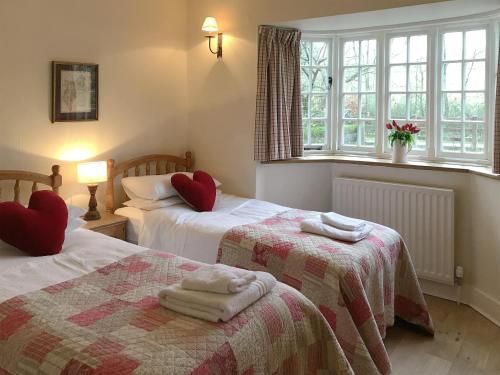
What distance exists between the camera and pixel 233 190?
4133 mm

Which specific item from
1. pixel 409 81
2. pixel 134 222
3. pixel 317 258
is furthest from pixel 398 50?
pixel 134 222

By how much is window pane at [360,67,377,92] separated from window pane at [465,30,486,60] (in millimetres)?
744

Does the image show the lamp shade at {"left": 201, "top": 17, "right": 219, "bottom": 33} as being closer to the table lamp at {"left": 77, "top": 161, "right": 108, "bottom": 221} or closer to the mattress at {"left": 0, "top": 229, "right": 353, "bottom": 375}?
the table lamp at {"left": 77, "top": 161, "right": 108, "bottom": 221}

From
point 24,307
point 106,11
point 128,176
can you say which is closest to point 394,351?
point 24,307

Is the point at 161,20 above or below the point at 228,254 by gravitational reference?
above

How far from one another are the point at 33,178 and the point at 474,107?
127 inches

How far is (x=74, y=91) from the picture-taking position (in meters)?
3.37

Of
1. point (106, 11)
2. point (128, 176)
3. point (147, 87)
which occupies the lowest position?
point (128, 176)

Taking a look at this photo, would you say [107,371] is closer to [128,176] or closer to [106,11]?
[128,176]

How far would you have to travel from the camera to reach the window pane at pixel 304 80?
416 centimetres

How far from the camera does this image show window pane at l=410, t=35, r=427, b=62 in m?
3.70

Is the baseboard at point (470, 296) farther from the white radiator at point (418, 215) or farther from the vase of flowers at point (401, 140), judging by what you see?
the vase of flowers at point (401, 140)

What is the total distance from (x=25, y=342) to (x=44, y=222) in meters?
1.00

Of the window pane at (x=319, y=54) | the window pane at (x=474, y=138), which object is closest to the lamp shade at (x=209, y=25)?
the window pane at (x=319, y=54)
